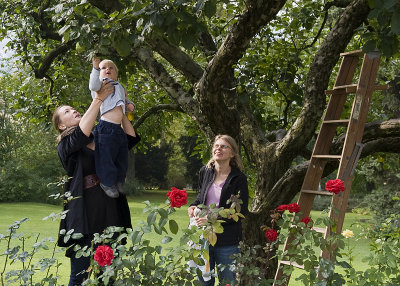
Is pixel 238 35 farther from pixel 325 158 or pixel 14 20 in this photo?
pixel 14 20

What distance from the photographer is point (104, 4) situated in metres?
5.77

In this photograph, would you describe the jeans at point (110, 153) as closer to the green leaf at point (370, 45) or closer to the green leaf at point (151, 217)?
the green leaf at point (151, 217)

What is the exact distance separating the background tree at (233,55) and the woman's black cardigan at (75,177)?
84 centimetres

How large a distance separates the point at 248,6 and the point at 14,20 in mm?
4892

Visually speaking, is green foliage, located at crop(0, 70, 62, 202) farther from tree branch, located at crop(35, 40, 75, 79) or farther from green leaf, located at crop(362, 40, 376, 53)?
green leaf, located at crop(362, 40, 376, 53)

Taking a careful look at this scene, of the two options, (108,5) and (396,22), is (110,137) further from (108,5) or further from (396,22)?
(108,5)

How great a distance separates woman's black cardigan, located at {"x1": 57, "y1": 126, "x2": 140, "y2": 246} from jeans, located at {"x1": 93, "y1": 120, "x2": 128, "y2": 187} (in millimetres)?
88

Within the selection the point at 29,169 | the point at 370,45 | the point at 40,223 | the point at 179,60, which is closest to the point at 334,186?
the point at 370,45

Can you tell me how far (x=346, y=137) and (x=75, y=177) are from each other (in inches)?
95.3

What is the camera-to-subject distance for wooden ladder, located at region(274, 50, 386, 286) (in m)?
4.86

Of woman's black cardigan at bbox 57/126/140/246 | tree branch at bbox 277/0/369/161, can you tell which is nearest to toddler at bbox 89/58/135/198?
woman's black cardigan at bbox 57/126/140/246

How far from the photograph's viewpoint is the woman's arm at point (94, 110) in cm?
349

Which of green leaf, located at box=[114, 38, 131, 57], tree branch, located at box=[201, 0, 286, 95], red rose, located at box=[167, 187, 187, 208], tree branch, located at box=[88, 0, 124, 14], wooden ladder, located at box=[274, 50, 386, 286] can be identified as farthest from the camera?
tree branch, located at box=[88, 0, 124, 14]

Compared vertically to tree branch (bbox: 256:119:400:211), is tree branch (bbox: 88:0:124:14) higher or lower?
higher
